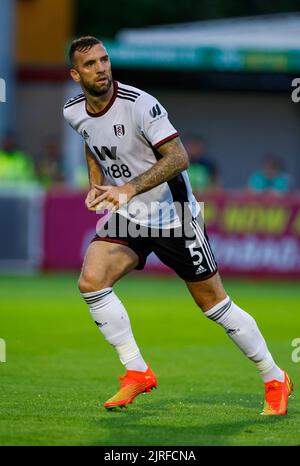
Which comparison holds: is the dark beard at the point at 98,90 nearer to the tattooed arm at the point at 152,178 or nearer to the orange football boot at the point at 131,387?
the tattooed arm at the point at 152,178

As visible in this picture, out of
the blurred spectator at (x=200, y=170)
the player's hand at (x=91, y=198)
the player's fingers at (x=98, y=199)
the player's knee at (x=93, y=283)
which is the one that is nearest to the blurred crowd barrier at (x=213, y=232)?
the blurred spectator at (x=200, y=170)

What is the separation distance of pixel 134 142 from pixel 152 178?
1.28ft

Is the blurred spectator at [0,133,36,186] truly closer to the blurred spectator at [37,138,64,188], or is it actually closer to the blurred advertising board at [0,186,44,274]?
the blurred spectator at [37,138,64,188]

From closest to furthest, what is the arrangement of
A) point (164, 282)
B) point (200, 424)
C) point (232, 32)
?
point (200, 424) < point (164, 282) < point (232, 32)

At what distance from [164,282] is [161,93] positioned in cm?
841

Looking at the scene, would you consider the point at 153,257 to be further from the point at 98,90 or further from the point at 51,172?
the point at 98,90

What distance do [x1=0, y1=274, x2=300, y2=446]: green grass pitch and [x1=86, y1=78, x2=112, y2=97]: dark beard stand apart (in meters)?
2.02

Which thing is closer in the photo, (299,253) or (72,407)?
(72,407)

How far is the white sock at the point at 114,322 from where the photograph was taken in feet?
25.2

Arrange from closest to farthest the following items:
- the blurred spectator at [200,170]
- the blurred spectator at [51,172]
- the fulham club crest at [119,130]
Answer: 1. the fulham club crest at [119,130]
2. the blurred spectator at [200,170]
3. the blurred spectator at [51,172]

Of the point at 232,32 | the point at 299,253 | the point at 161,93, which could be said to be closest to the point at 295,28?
the point at 232,32

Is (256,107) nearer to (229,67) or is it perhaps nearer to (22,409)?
(229,67)

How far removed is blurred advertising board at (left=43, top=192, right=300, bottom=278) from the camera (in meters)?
18.6

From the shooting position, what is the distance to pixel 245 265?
61.4 ft
